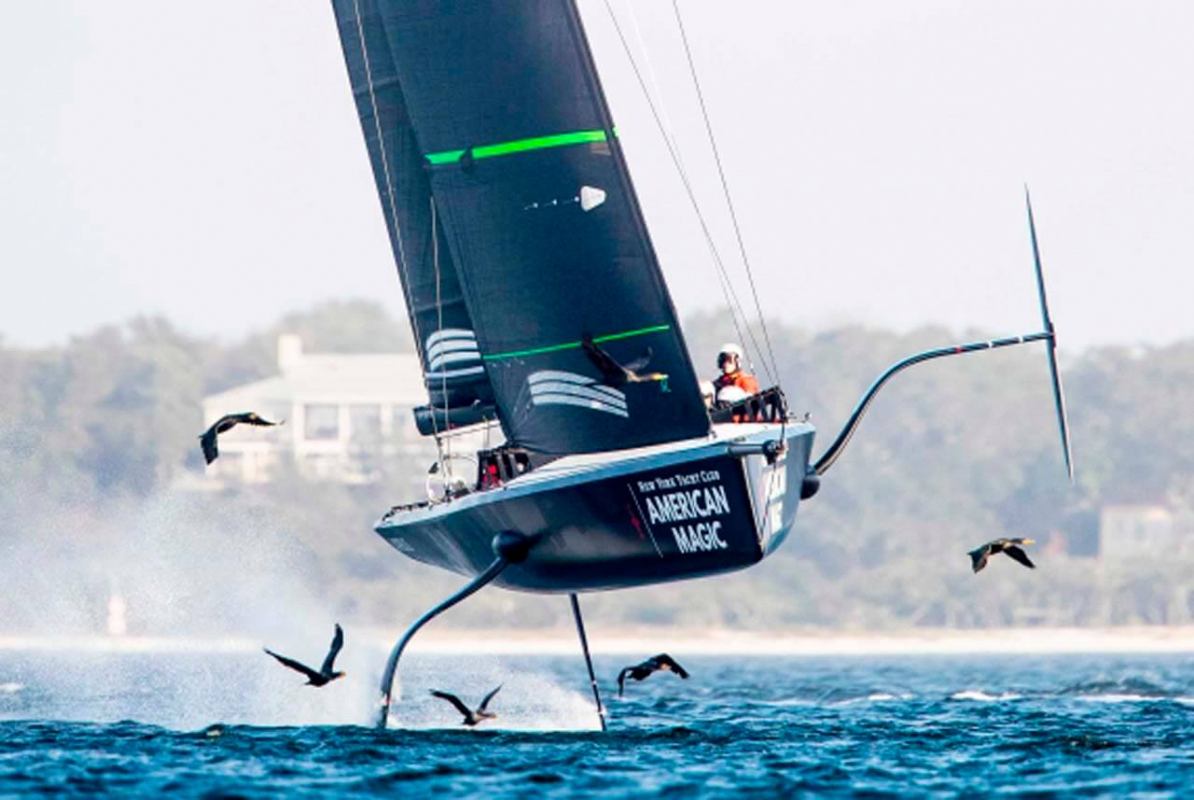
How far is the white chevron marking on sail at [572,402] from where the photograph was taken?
72.7ft

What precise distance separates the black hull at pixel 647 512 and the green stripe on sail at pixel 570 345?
0.88 m

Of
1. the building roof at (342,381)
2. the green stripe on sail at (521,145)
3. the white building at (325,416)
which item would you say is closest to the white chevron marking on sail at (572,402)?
the green stripe on sail at (521,145)

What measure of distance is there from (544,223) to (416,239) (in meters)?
3.34

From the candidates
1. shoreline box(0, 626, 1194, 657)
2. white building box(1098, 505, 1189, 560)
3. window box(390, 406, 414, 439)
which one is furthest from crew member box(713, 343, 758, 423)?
white building box(1098, 505, 1189, 560)

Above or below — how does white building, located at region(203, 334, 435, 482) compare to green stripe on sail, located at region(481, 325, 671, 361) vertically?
above

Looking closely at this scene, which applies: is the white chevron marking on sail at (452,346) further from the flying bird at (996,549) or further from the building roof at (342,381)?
the building roof at (342,381)

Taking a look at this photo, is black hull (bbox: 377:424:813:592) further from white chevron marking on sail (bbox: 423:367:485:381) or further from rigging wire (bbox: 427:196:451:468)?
white chevron marking on sail (bbox: 423:367:485:381)

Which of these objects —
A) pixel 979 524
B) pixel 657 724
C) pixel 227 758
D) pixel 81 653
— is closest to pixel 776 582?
pixel 979 524

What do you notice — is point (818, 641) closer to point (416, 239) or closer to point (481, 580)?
point (416, 239)

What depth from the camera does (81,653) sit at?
52.3 metres

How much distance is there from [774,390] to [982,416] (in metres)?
75.0

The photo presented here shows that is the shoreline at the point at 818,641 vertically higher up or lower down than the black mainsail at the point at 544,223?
higher up

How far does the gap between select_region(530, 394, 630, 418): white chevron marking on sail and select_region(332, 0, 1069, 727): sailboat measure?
15 mm

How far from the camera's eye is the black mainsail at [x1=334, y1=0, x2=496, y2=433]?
25.1 m
